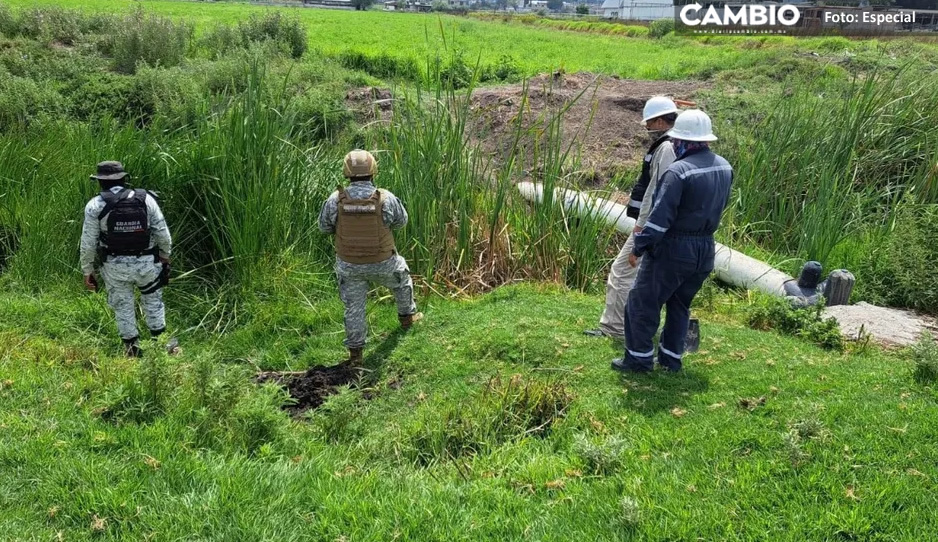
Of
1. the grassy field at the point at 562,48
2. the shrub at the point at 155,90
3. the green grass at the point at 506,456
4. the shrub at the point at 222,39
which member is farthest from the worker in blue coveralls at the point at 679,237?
the shrub at the point at 222,39

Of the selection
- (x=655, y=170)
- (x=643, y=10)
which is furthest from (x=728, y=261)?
(x=643, y=10)

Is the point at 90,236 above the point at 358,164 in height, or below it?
below

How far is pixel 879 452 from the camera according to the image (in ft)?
11.0

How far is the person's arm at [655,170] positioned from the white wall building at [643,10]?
Answer: 189 feet

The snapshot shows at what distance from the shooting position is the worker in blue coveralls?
165 inches

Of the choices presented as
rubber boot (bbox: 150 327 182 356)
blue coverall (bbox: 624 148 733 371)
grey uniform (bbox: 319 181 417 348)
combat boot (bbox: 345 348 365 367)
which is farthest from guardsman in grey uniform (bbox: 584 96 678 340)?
rubber boot (bbox: 150 327 182 356)

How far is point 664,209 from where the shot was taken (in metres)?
4.21

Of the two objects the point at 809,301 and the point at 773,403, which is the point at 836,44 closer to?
the point at 809,301

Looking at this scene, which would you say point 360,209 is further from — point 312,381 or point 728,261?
point 728,261

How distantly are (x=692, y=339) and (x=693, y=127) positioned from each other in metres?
1.61

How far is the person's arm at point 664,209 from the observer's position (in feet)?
13.7

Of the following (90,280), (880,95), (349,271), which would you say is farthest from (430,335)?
(880,95)

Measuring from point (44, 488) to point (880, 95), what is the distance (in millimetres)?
8993

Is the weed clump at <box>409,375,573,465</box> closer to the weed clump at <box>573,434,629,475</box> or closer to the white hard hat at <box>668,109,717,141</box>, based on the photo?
the weed clump at <box>573,434,629,475</box>
